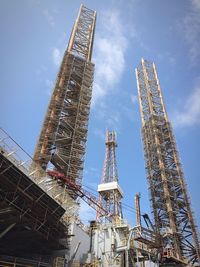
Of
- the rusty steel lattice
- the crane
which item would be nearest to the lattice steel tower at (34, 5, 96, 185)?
the crane

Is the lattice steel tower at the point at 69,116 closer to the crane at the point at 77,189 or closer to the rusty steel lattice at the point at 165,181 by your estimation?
the crane at the point at 77,189

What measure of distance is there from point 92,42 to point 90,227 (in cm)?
5070

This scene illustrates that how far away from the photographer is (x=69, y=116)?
52.4 m

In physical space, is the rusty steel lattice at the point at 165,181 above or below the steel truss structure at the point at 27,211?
above

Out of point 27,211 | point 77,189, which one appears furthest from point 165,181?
point 27,211

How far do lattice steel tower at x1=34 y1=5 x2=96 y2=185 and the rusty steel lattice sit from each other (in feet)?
58.7

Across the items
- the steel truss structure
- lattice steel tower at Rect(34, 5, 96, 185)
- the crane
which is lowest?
the steel truss structure

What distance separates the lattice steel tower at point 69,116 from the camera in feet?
150

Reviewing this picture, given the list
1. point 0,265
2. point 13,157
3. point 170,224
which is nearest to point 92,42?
point 170,224

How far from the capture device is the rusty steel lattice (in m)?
47.2

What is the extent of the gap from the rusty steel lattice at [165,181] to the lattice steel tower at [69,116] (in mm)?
17880

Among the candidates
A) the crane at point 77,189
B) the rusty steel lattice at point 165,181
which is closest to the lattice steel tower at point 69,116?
the crane at point 77,189

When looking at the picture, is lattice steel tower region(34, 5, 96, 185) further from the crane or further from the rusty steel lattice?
the rusty steel lattice

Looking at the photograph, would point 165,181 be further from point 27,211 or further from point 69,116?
point 27,211
